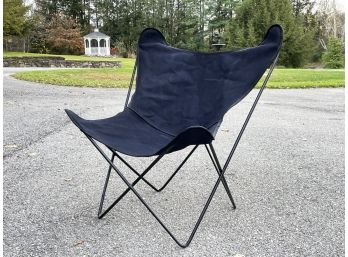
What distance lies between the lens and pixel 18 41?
76.2ft

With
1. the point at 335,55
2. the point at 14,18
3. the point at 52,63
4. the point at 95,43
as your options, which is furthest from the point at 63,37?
the point at 335,55

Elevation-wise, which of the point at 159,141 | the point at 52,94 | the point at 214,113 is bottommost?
the point at 52,94

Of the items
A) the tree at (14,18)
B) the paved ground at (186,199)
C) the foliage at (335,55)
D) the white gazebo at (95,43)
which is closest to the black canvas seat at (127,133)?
the paved ground at (186,199)

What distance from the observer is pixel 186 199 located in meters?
2.29

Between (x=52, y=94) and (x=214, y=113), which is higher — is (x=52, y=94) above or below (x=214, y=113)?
below

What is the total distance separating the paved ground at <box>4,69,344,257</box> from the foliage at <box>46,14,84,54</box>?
20.4m

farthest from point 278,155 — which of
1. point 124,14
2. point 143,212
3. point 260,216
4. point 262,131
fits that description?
point 124,14

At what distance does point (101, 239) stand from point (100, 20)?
3023cm

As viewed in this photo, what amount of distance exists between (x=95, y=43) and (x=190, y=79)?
2382 cm

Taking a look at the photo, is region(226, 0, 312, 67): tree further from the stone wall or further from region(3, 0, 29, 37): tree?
region(3, 0, 29, 37): tree

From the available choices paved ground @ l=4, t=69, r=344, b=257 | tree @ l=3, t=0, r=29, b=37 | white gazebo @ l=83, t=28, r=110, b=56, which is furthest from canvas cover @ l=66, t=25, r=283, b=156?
white gazebo @ l=83, t=28, r=110, b=56

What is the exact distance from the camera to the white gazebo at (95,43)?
2423 cm

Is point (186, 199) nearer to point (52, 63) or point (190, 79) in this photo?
point (190, 79)

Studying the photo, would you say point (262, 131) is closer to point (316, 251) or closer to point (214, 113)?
point (214, 113)
